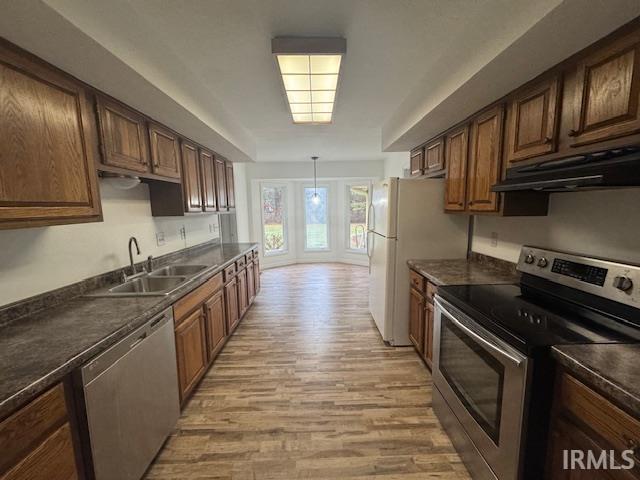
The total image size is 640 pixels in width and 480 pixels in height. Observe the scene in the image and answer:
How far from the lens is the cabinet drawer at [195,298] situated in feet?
6.00

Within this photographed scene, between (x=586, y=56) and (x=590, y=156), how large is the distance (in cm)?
52

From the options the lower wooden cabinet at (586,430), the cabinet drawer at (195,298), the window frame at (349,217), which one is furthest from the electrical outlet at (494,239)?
the window frame at (349,217)

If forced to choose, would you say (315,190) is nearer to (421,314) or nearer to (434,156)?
(434,156)

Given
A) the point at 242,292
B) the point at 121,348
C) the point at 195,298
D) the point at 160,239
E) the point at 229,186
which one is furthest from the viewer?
the point at 229,186

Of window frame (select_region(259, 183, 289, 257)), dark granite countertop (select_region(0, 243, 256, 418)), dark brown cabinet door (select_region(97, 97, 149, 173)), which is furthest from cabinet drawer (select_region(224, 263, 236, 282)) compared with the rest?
window frame (select_region(259, 183, 289, 257))

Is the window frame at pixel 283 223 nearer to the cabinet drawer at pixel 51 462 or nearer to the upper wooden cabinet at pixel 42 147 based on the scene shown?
the upper wooden cabinet at pixel 42 147

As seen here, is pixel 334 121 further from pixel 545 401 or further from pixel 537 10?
pixel 545 401

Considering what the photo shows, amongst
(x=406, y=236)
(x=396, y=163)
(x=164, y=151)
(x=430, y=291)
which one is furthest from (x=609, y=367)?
(x=396, y=163)

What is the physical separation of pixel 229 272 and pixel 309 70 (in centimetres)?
208

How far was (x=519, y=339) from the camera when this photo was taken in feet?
3.62

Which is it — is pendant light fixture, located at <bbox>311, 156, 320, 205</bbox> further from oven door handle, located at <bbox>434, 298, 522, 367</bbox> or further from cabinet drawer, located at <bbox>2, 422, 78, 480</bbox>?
cabinet drawer, located at <bbox>2, 422, 78, 480</bbox>

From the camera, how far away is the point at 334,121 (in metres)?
3.22

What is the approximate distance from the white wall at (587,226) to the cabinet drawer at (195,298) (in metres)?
2.54

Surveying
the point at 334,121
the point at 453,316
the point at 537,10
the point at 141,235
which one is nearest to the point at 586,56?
the point at 537,10
